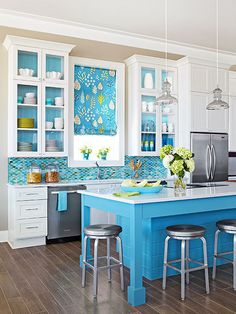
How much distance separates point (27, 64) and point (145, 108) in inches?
82.3

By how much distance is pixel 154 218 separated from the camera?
134 inches

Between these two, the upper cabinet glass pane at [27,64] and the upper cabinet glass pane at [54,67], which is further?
A: the upper cabinet glass pane at [54,67]

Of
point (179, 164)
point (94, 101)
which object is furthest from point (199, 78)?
point (179, 164)

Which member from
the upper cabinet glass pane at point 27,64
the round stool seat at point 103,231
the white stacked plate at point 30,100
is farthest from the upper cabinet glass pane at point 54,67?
the round stool seat at point 103,231

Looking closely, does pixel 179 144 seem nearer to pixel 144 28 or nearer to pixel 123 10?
pixel 144 28

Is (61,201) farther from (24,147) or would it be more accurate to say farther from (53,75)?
(53,75)

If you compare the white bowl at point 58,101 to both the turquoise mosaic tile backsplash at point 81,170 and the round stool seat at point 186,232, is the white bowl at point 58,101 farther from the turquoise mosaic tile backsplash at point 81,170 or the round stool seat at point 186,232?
the round stool seat at point 186,232

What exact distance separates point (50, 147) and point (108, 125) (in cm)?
123

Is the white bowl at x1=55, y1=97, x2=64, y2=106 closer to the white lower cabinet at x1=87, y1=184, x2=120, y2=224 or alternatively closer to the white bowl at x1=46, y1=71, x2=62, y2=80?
the white bowl at x1=46, y1=71, x2=62, y2=80

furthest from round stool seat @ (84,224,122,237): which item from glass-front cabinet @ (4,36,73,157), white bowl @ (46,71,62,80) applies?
white bowl @ (46,71,62,80)

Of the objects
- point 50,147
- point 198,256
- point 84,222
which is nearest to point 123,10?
point 50,147

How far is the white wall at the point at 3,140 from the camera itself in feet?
16.7

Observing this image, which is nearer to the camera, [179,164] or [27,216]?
[179,164]

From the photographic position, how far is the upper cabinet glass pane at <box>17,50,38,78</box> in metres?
4.97
